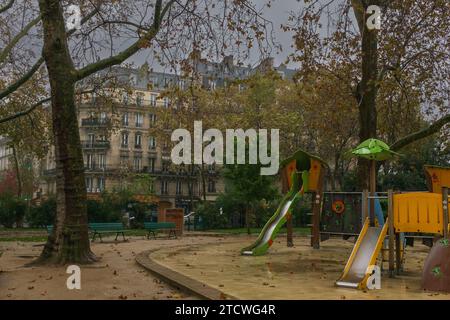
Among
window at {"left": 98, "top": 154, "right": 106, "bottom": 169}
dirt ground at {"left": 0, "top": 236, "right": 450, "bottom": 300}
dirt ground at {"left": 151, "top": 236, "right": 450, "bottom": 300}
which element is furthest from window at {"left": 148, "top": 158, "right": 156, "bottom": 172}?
dirt ground at {"left": 0, "top": 236, "right": 450, "bottom": 300}

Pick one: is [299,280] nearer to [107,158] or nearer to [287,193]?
[287,193]

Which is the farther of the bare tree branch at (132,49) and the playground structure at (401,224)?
the bare tree branch at (132,49)

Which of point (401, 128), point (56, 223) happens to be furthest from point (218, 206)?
point (56, 223)

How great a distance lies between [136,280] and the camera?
36.0 feet

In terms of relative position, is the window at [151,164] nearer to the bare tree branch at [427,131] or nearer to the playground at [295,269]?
the bare tree branch at [427,131]

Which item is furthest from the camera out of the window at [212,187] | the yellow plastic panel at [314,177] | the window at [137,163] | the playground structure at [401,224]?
the window at [212,187]

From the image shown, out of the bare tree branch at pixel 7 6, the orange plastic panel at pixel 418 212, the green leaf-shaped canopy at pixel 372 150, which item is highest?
the bare tree branch at pixel 7 6

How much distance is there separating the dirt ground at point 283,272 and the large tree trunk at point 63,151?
2.45m

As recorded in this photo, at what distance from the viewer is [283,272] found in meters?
12.5

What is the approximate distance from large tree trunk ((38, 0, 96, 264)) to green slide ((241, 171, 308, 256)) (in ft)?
17.7

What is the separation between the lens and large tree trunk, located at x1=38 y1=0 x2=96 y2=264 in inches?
540

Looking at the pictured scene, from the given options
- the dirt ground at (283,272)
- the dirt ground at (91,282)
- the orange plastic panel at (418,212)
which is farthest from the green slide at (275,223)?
the orange plastic panel at (418,212)

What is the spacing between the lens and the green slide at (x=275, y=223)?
1711cm
